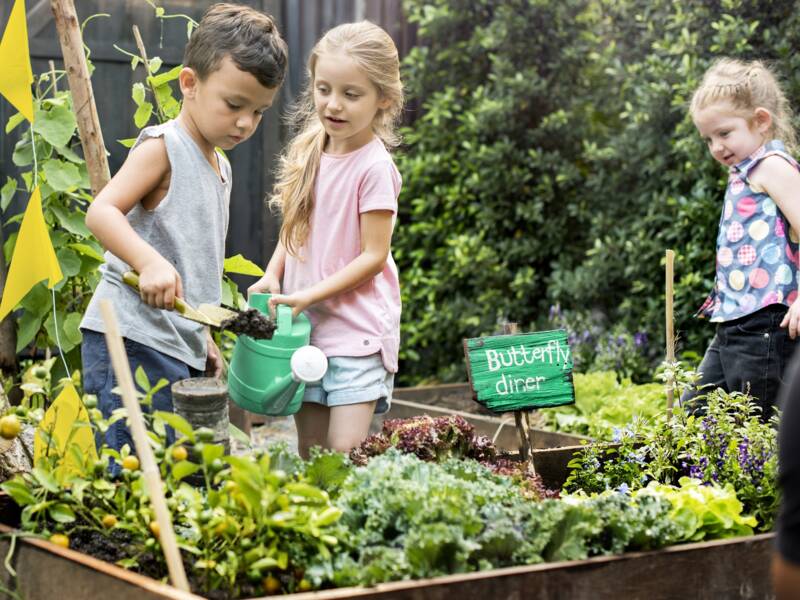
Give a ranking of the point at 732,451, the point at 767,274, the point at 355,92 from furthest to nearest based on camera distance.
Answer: the point at 767,274 < the point at 355,92 < the point at 732,451

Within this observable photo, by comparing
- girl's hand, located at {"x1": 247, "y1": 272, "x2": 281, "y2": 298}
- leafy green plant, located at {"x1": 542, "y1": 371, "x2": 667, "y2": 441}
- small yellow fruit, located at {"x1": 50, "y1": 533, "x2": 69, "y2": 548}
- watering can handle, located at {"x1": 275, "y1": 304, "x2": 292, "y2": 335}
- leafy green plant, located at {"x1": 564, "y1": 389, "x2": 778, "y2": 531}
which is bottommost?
leafy green plant, located at {"x1": 542, "y1": 371, "x2": 667, "y2": 441}

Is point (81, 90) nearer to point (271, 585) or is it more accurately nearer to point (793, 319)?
point (271, 585)

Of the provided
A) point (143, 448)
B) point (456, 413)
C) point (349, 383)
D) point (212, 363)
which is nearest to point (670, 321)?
point (349, 383)

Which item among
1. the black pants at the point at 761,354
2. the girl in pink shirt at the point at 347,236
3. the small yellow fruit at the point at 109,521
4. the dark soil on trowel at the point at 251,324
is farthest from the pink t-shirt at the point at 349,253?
the black pants at the point at 761,354

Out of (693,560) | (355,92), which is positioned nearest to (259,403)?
(355,92)

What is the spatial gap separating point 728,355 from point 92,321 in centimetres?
210

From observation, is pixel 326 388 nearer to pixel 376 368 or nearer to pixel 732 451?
pixel 376 368

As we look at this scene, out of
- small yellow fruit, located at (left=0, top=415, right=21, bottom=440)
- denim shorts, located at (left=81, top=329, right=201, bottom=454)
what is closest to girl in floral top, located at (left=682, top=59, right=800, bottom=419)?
denim shorts, located at (left=81, top=329, right=201, bottom=454)

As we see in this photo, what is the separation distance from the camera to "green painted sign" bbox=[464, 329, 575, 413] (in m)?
2.83

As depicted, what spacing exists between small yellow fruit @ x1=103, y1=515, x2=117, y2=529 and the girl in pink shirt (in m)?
0.88

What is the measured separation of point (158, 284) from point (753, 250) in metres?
2.09

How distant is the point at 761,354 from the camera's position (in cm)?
353

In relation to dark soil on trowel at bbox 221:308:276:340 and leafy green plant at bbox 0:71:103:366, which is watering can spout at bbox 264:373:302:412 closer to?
dark soil on trowel at bbox 221:308:276:340

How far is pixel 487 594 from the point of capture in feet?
6.36
